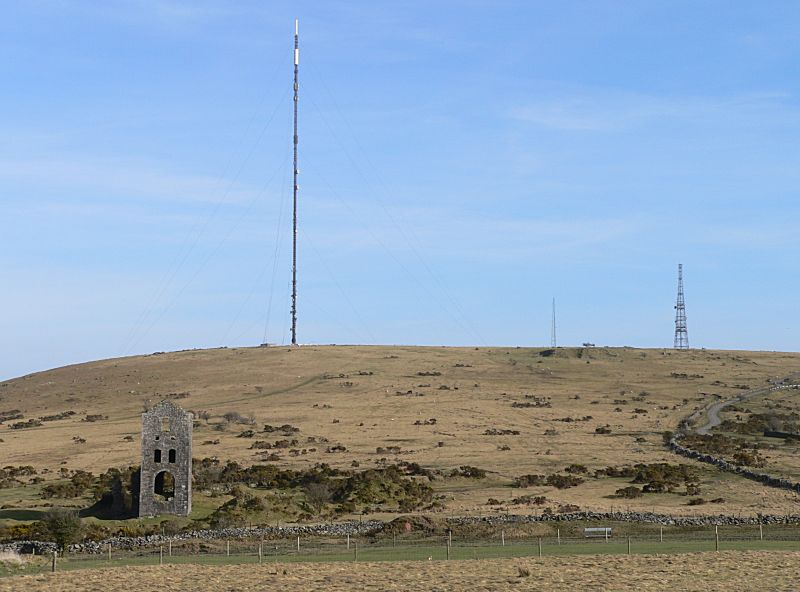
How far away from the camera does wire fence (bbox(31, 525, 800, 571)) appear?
45.9 meters

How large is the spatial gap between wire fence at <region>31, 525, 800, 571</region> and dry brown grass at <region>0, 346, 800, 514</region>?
26.1 feet

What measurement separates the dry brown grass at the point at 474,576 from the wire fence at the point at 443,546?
262 centimetres

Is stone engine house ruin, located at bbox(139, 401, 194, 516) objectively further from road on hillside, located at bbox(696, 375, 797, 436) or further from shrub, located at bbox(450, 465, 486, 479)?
road on hillside, located at bbox(696, 375, 797, 436)

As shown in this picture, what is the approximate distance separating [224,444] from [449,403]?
28.1 meters

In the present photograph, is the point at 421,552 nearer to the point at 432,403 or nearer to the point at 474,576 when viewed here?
the point at 474,576

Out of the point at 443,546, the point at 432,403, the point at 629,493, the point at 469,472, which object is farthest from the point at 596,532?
the point at 432,403

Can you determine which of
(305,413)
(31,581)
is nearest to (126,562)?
(31,581)

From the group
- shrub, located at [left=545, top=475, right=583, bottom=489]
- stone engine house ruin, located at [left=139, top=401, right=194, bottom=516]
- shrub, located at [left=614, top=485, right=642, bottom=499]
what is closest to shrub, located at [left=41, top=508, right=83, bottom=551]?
stone engine house ruin, located at [left=139, top=401, right=194, bottom=516]

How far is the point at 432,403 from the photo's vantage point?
109312 mm

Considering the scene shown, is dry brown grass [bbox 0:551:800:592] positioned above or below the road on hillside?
below

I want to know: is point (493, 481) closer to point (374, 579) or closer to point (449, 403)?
point (374, 579)

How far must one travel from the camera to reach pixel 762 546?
46.7 m

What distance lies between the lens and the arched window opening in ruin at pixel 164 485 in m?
59.7

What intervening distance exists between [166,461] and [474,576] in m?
24.5
